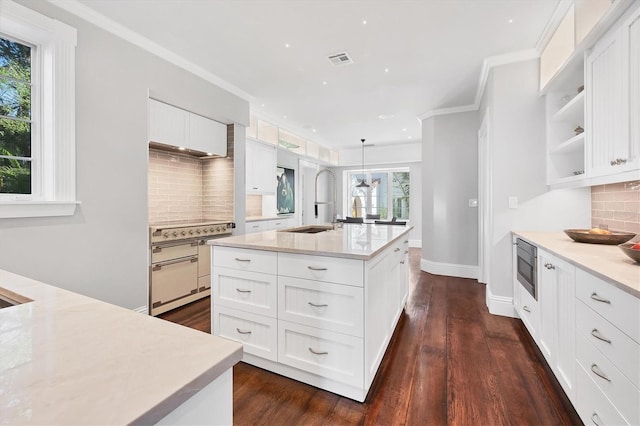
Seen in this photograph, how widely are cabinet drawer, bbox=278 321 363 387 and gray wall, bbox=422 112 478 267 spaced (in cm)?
371

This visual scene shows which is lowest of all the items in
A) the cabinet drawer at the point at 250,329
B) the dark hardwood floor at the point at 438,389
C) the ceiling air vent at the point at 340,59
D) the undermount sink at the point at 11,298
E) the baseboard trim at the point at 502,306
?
the dark hardwood floor at the point at 438,389

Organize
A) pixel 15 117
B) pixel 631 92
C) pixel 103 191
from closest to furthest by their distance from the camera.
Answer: pixel 631 92
pixel 15 117
pixel 103 191

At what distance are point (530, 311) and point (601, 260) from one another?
107 cm

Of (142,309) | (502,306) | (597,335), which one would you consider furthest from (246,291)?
(502,306)

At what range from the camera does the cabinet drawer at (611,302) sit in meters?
1.04

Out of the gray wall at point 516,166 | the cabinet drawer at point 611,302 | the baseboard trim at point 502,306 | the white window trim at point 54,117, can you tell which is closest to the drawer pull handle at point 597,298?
the cabinet drawer at point 611,302

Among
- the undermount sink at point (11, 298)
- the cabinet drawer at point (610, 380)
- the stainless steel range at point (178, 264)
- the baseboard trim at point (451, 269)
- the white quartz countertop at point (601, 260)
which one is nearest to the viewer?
the undermount sink at point (11, 298)

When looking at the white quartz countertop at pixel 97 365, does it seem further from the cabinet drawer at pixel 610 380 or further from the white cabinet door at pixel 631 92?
the white cabinet door at pixel 631 92

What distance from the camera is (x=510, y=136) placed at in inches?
121

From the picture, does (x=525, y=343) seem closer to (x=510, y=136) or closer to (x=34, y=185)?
(x=510, y=136)

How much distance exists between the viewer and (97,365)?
49cm

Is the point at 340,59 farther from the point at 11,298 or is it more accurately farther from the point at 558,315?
the point at 11,298

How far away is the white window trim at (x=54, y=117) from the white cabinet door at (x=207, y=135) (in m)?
1.30

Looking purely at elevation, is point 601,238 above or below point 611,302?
above
